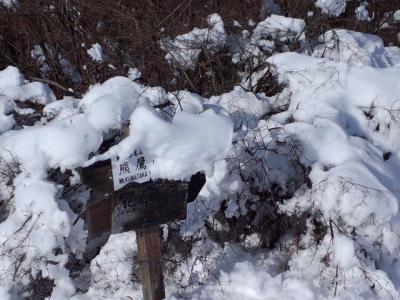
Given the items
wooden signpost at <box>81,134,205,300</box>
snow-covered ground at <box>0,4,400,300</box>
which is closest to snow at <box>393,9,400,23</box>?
snow-covered ground at <box>0,4,400,300</box>

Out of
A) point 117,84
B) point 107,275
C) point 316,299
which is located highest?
point 117,84

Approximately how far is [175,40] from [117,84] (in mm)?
1554

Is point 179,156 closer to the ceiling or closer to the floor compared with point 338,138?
closer to the ceiling

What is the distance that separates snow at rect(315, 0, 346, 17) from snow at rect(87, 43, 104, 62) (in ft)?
8.56

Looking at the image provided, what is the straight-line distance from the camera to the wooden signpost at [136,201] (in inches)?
84.8

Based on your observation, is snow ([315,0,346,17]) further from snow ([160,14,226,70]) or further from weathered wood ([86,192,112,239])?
weathered wood ([86,192,112,239])

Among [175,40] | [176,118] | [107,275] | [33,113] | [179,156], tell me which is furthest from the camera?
[175,40]

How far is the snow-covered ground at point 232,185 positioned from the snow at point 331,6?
206 cm

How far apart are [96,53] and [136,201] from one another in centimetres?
251

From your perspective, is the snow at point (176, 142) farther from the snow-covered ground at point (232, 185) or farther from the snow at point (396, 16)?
the snow at point (396, 16)

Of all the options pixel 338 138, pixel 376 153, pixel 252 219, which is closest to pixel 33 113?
pixel 252 219

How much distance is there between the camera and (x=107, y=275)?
293 cm

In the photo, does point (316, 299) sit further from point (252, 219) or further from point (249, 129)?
point (249, 129)

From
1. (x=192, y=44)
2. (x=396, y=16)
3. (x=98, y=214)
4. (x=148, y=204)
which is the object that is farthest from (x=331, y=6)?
(x=98, y=214)
